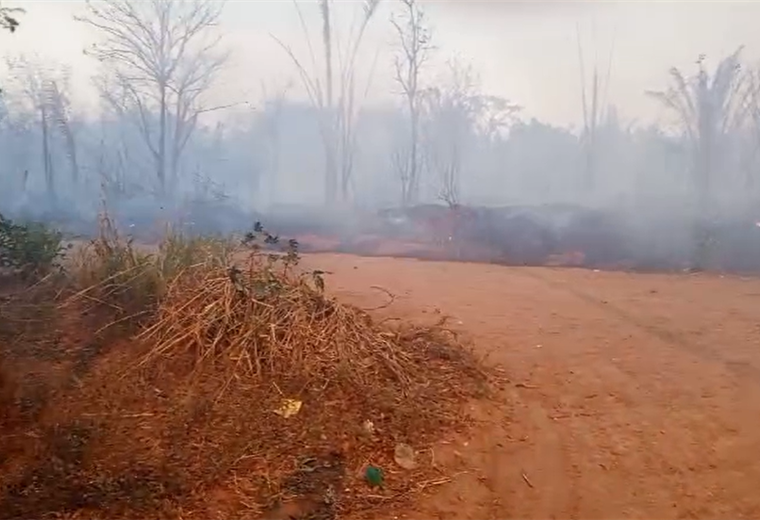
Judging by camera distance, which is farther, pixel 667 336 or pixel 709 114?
pixel 709 114

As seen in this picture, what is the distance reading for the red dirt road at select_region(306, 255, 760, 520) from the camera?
160 inches

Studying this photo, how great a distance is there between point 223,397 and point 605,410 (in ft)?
8.47

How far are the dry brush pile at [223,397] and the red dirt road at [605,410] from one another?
344mm

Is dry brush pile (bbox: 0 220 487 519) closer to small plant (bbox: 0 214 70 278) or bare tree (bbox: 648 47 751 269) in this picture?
small plant (bbox: 0 214 70 278)

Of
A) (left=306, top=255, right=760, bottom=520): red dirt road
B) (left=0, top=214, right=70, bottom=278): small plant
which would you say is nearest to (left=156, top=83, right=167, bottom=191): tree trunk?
(left=306, top=255, right=760, bottom=520): red dirt road

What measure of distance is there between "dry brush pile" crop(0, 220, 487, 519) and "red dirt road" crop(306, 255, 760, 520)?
0.34m

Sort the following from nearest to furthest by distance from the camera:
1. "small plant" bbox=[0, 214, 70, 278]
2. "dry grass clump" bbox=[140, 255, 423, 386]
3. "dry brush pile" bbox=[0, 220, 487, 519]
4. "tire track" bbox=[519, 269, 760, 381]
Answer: "dry brush pile" bbox=[0, 220, 487, 519], "dry grass clump" bbox=[140, 255, 423, 386], "tire track" bbox=[519, 269, 760, 381], "small plant" bbox=[0, 214, 70, 278]

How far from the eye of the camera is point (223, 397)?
487 centimetres

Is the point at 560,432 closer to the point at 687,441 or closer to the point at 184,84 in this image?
the point at 687,441

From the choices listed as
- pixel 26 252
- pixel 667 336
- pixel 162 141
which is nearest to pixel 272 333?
pixel 26 252

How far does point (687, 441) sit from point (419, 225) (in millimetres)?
15120

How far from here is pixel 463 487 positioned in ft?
13.8

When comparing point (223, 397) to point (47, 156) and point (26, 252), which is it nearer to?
point (26, 252)

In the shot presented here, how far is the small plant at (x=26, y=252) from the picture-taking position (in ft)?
24.4
